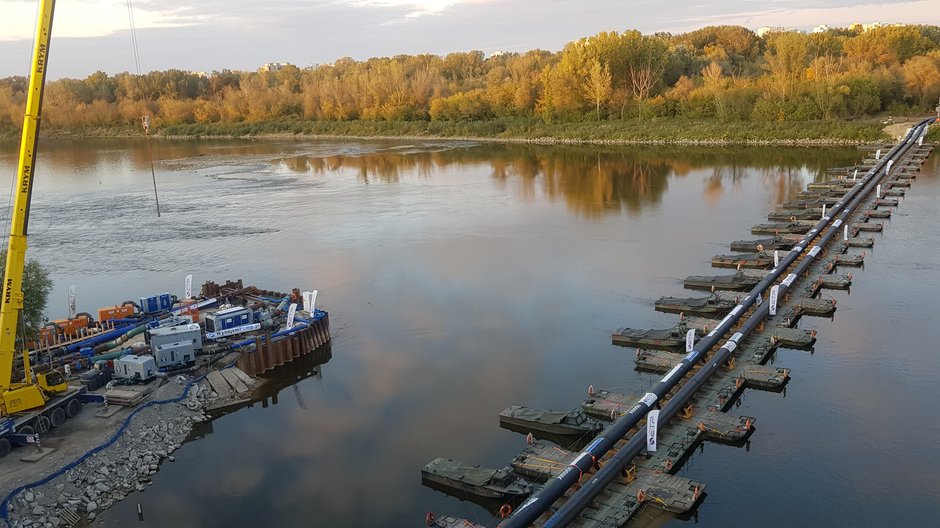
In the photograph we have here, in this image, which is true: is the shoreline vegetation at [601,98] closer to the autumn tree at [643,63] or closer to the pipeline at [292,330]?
the autumn tree at [643,63]

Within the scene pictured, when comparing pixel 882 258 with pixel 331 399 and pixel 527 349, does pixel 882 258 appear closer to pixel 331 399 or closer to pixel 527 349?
pixel 527 349

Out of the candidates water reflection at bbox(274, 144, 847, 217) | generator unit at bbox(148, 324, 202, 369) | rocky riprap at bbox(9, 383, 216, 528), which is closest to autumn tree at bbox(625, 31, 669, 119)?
water reflection at bbox(274, 144, 847, 217)

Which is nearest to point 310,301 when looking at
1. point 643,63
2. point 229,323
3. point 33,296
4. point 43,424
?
point 229,323

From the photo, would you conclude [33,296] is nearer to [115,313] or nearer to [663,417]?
[115,313]

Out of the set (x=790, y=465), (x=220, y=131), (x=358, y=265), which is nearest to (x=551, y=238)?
(x=358, y=265)

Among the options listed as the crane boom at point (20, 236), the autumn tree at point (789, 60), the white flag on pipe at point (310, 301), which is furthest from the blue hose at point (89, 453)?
the autumn tree at point (789, 60)

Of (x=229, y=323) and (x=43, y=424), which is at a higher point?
(x=229, y=323)
